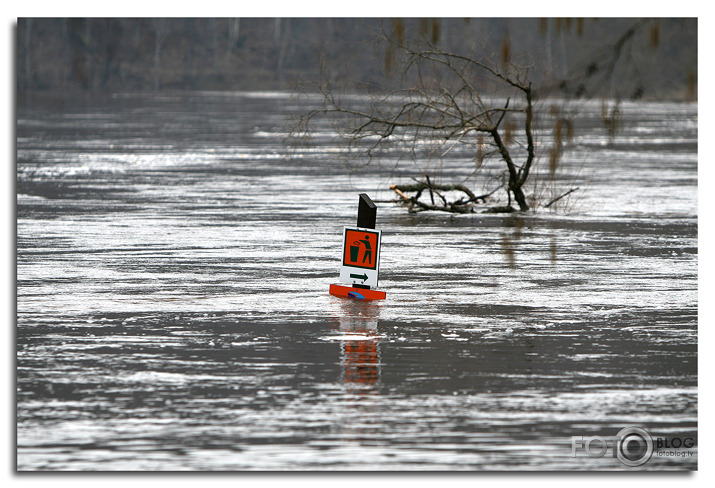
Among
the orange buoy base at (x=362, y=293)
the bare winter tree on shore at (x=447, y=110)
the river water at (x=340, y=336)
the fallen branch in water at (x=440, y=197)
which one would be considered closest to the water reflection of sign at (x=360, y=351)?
the river water at (x=340, y=336)

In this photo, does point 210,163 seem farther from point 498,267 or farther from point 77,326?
point 77,326

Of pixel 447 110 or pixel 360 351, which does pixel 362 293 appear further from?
pixel 447 110

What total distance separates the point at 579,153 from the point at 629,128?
18.9 meters

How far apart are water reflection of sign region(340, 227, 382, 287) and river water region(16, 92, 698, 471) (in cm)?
30

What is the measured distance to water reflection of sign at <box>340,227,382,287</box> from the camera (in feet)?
43.7

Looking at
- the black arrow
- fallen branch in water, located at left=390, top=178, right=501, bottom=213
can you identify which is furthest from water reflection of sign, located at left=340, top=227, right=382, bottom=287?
fallen branch in water, located at left=390, top=178, right=501, bottom=213

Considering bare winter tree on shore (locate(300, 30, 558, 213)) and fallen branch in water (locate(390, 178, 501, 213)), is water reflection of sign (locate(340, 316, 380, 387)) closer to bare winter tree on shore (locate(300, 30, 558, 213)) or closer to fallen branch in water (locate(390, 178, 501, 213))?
bare winter tree on shore (locate(300, 30, 558, 213))

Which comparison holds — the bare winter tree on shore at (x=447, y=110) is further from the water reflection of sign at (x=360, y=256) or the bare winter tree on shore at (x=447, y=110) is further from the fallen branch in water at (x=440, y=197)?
the water reflection of sign at (x=360, y=256)

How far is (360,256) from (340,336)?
220cm

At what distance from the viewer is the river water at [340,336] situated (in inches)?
315

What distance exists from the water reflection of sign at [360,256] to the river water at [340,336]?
30cm

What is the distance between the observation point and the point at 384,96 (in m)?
22.2

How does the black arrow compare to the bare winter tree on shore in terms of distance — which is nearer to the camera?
the black arrow
